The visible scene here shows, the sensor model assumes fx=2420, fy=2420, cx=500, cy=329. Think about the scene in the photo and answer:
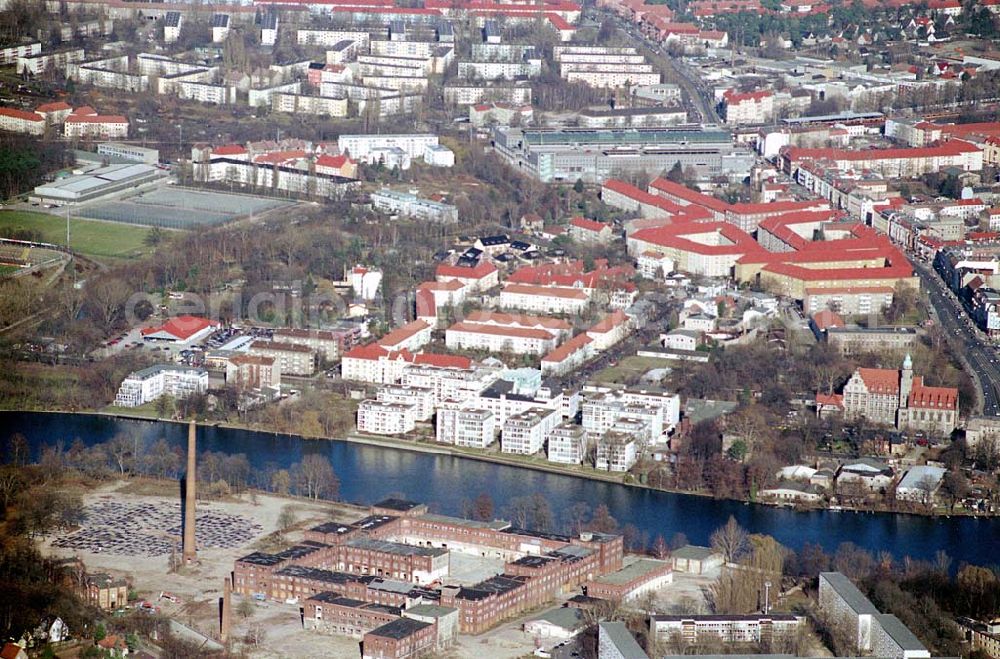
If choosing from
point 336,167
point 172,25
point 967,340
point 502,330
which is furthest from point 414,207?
point 172,25

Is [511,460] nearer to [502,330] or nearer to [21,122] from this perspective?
[502,330]

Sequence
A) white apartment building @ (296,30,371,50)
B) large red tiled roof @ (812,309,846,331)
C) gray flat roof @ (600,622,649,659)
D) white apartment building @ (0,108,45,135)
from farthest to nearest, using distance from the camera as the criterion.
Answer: white apartment building @ (296,30,371,50)
white apartment building @ (0,108,45,135)
large red tiled roof @ (812,309,846,331)
gray flat roof @ (600,622,649,659)

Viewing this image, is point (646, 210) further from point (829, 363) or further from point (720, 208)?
point (829, 363)

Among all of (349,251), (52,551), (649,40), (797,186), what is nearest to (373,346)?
(349,251)

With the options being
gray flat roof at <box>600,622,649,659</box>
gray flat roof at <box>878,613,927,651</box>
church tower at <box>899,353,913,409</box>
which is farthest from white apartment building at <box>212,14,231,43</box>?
gray flat roof at <box>878,613,927,651</box>

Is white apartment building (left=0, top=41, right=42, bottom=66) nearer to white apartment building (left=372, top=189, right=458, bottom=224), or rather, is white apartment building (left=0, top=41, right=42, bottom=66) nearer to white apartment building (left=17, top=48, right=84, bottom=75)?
white apartment building (left=17, top=48, right=84, bottom=75)

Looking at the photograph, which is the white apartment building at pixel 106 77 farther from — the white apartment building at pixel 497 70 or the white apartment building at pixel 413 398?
the white apartment building at pixel 413 398
